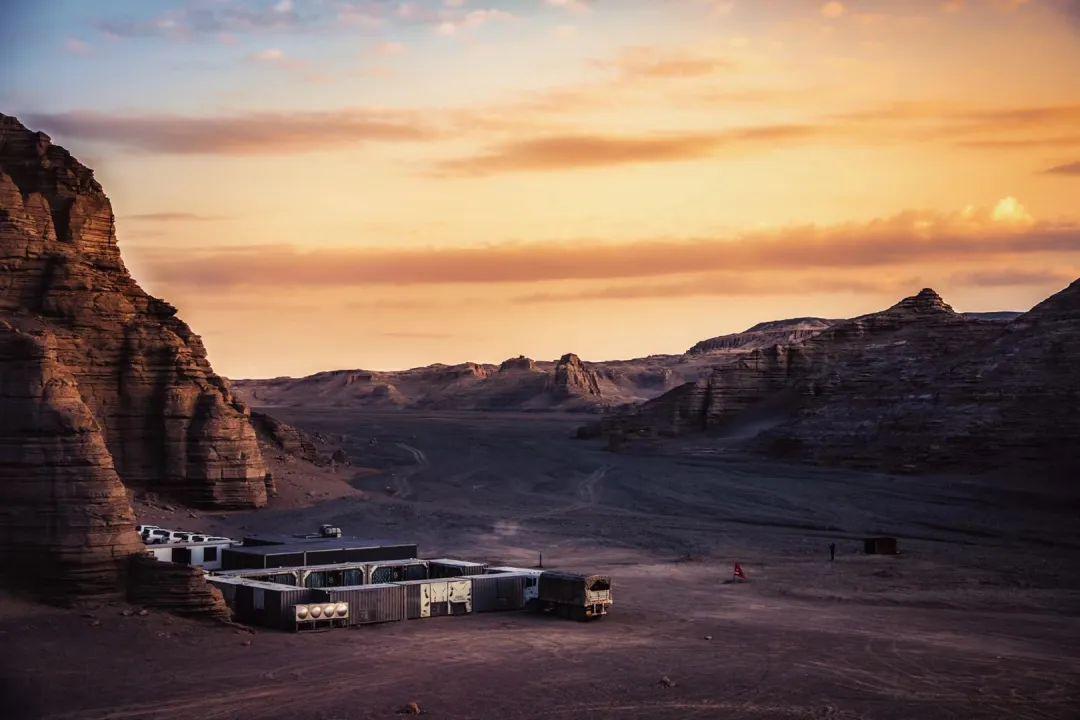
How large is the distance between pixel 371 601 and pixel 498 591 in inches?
233

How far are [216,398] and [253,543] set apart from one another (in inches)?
665

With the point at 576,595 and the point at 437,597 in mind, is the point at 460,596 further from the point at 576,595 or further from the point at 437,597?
the point at 576,595

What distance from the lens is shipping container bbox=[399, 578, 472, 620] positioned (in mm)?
51500

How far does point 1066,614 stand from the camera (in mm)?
54812

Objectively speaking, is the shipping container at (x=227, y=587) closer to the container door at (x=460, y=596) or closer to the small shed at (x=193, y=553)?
the small shed at (x=193, y=553)

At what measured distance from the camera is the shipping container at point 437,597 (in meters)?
51.5

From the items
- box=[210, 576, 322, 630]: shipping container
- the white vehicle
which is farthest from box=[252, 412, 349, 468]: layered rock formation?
box=[210, 576, 322, 630]: shipping container

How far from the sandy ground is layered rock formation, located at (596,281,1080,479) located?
599 centimetres

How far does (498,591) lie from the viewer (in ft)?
178

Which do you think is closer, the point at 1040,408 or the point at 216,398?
the point at 216,398

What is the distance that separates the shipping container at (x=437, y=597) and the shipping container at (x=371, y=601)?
1.17 ft

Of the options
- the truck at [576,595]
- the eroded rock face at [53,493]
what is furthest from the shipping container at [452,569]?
the eroded rock face at [53,493]

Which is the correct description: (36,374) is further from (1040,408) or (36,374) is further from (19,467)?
(1040,408)

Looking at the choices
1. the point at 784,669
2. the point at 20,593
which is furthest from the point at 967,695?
the point at 20,593
